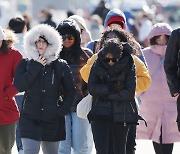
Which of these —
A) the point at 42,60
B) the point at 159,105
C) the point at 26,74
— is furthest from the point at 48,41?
the point at 159,105

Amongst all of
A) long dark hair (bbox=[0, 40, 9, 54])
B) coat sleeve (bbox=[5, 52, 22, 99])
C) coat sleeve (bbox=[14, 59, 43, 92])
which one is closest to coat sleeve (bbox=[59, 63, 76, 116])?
coat sleeve (bbox=[14, 59, 43, 92])

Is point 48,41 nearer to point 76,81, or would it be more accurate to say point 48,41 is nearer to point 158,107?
point 76,81

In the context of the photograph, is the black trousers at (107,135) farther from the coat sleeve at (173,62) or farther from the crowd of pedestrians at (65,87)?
the coat sleeve at (173,62)

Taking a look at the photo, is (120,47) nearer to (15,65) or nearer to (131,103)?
(131,103)

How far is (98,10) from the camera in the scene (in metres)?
23.9

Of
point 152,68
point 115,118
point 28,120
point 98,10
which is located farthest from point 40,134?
point 98,10

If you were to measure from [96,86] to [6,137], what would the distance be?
4.12 ft

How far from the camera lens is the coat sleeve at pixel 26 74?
8.30 metres

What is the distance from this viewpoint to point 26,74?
8312 millimetres

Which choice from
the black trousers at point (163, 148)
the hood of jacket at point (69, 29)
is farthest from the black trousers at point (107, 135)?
the black trousers at point (163, 148)

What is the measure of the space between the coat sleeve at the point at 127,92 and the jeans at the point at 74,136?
1283 mm

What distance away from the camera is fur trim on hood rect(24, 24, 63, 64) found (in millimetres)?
8445

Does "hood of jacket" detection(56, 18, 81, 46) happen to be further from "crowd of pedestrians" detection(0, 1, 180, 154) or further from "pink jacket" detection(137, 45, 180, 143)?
"pink jacket" detection(137, 45, 180, 143)

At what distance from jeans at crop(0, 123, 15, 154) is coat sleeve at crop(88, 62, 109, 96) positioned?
112 cm
